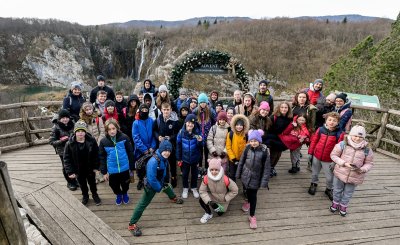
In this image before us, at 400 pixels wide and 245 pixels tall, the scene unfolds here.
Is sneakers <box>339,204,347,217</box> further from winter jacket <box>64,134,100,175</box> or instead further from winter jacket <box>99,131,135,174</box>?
winter jacket <box>64,134,100,175</box>

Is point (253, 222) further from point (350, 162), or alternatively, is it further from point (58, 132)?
point (58, 132)

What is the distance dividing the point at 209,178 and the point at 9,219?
90.0 inches

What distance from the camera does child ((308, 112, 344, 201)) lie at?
3.82 m

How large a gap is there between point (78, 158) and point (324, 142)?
3.62m

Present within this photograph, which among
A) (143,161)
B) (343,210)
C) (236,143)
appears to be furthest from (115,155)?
(343,210)

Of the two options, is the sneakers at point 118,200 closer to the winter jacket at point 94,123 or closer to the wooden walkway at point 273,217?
the wooden walkway at point 273,217

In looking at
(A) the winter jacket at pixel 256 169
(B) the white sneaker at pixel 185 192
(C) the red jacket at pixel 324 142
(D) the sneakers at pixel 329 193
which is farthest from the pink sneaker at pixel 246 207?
(D) the sneakers at pixel 329 193

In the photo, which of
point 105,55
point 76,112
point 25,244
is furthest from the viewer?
point 105,55

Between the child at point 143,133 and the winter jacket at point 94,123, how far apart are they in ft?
1.92

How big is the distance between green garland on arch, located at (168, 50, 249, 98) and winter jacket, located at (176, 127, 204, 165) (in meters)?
3.35

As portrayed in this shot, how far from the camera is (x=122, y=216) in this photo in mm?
3613

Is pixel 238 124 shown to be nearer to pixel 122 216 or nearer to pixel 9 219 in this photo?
pixel 122 216

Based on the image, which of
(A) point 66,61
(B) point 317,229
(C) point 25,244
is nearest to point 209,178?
(B) point 317,229

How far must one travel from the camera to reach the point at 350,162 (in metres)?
3.52
